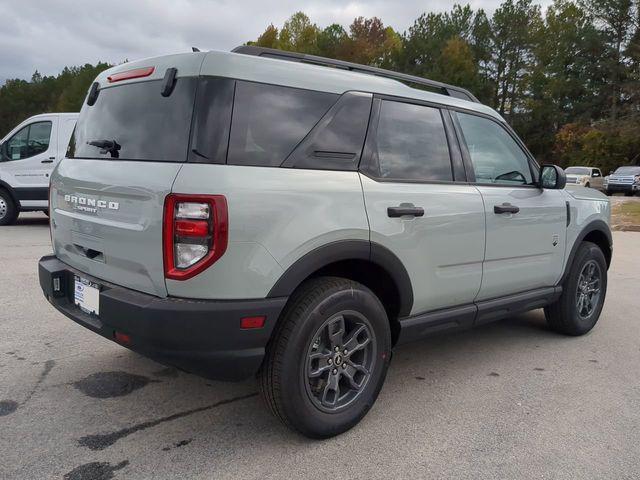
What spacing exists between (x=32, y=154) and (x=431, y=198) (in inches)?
389

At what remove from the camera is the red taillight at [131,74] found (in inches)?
114

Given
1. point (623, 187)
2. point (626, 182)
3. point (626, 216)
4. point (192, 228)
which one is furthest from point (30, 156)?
point (623, 187)

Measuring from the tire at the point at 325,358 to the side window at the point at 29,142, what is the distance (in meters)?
9.79

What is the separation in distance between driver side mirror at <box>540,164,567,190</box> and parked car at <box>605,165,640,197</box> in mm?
27713

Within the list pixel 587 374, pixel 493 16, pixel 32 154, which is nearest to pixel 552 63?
pixel 493 16

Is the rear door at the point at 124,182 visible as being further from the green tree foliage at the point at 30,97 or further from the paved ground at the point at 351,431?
the green tree foliage at the point at 30,97

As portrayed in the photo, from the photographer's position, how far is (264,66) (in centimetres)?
271

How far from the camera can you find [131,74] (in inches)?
118

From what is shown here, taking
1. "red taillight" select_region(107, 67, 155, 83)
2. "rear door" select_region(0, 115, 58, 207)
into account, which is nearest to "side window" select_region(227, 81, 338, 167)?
"red taillight" select_region(107, 67, 155, 83)

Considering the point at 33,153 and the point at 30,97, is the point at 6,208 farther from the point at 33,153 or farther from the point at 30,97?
the point at 30,97

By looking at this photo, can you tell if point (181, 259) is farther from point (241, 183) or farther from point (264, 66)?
point (264, 66)

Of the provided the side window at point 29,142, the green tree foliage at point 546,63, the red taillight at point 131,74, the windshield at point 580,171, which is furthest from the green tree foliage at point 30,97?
the red taillight at point 131,74

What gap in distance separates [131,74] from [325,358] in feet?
6.13

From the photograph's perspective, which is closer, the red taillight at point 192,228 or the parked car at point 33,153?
the red taillight at point 192,228
